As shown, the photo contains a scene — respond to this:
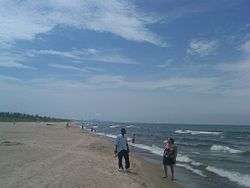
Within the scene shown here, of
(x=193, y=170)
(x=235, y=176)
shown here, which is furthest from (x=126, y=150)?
(x=235, y=176)

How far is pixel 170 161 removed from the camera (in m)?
17.5

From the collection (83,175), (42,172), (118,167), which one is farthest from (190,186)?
(42,172)

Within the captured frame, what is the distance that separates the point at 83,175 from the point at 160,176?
4775mm

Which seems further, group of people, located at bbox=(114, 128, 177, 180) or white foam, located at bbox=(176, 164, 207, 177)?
white foam, located at bbox=(176, 164, 207, 177)

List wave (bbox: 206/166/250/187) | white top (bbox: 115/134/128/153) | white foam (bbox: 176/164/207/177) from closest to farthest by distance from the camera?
1. white top (bbox: 115/134/128/153)
2. wave (bbox: 206/166/250/187)
3. white foam (bbox: 176/164/207/177)

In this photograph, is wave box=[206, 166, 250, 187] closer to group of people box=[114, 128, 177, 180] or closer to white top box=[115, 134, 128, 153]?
group of people box=[114, 128, 177, 180]

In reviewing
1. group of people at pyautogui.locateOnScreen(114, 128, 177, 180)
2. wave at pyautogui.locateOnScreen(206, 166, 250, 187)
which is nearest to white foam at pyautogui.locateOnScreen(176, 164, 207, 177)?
wave at pyautogui.locateOnScreen(206, 166, 250, 187)

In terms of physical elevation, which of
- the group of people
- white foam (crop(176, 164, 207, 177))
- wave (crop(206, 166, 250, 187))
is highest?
the group of people

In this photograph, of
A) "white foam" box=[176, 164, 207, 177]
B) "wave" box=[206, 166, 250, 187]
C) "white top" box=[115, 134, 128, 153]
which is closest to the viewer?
"white top" box=[115, 134, 128, 153]

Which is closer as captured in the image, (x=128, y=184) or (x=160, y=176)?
(x=128, y=184)

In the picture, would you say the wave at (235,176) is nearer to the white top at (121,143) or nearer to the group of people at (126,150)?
the group of people at (126,150)

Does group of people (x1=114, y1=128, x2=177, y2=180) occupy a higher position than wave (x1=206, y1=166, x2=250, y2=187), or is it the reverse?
group of people (x1=114, y1=128, x2=177, y2=180)

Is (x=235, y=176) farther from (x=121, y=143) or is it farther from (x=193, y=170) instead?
(x=121, y=143)

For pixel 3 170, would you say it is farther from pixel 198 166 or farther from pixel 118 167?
pixel 198 166
